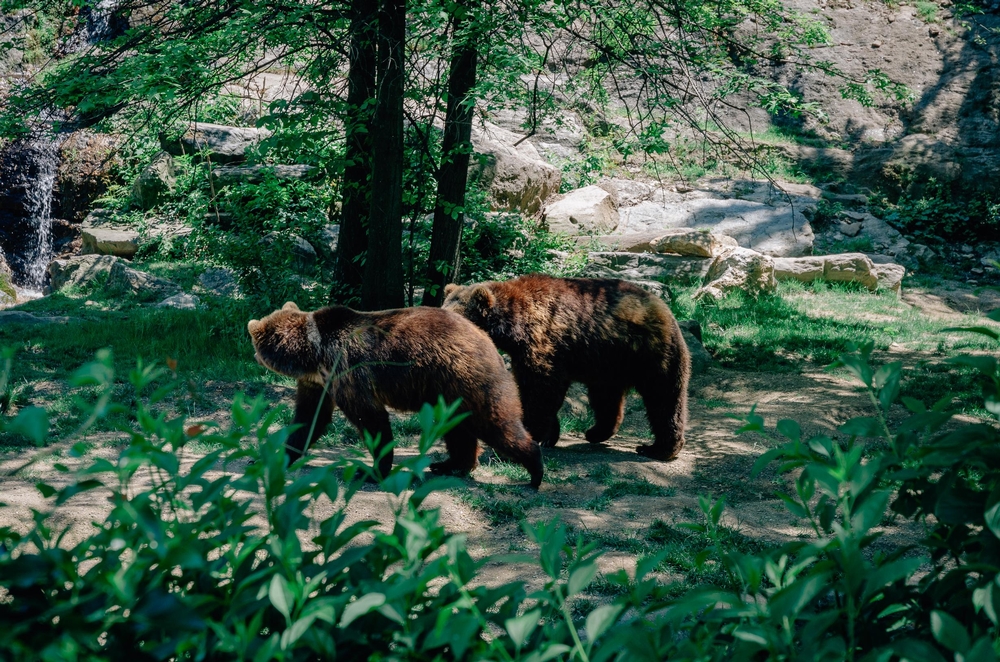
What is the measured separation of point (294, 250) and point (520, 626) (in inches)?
371


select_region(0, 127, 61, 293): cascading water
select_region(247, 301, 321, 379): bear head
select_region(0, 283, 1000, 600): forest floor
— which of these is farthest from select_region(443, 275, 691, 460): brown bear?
select_region(0, 127, 61, 293): cascading water

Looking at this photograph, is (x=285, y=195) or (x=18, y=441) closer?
(x=18, y=441)

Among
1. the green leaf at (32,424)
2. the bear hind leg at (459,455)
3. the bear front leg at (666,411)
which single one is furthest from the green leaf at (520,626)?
the bear front leg at (666,411)

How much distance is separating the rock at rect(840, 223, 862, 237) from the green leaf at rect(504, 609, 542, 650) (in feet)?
47.9

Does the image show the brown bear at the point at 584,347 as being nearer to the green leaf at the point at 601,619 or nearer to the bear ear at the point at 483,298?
the bear ear at the point at 483,298

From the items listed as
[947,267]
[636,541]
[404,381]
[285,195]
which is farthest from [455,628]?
[947,267]

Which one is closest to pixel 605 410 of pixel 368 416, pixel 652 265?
pixel 368 416

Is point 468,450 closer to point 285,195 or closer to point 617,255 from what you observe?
point 285,195

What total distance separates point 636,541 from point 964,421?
397 cm

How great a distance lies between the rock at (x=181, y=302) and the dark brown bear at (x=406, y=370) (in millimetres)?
5217

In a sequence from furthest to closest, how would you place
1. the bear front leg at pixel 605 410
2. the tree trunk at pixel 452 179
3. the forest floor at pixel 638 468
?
the tree trunk at pixel 452 179, the bear front leg at pixel 605 410, the forest floor at pixel 638 468

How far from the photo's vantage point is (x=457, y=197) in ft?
28.0

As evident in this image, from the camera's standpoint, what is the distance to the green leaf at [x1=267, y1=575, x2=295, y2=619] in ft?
4.75

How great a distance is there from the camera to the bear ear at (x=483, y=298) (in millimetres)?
6598
